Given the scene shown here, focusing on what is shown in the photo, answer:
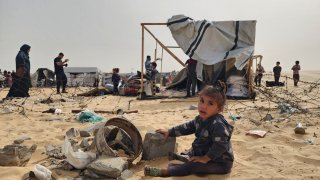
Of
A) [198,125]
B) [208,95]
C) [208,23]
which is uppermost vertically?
[208,23]

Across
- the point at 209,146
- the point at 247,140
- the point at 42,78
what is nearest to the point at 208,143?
the point at 209,146

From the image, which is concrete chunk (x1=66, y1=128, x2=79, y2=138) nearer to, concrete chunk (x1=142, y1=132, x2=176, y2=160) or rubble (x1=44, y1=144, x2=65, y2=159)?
rubble (x1=44, y1=144, x2=65, y2=159)

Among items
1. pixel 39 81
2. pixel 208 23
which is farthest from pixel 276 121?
pixel 39 81

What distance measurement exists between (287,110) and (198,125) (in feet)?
12.2

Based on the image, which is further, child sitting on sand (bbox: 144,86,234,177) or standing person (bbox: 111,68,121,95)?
standing person (bbox: 111,68,121,95)

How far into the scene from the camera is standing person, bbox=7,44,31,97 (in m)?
10.3

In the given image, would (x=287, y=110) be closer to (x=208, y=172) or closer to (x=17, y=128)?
(x=208, y=172)

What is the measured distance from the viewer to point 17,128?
17.2 ft

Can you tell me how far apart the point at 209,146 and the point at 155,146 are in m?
0.66

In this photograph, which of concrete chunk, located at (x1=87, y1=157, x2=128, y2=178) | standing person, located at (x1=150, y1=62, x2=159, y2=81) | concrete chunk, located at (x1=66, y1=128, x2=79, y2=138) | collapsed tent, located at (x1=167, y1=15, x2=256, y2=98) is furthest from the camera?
standing person, located at (x1=150, y1=62, x2=159, y2=81)

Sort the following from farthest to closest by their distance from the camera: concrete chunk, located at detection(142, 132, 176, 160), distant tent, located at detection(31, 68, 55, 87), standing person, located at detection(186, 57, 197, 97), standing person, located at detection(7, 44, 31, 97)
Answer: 1. distant tent, located at detection(31, 68, 55, 87)
2. standing person, located at detection(186, 57, 197, 97)
3. standing person, located at detection(7, 44, 31, 97)
4. concrete chunk, located at detection(142, 132, 176, 160)

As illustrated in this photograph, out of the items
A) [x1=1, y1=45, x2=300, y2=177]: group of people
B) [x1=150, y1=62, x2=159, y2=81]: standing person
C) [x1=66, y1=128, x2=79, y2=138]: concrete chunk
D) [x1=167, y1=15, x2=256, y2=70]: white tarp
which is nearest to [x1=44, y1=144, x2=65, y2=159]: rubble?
[x1=66, y1=128, x2=79, y2=138]: concrete chunk

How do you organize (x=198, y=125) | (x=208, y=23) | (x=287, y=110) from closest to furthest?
(x=198, y=125), (x=287, y=110), (x=208, y=23)

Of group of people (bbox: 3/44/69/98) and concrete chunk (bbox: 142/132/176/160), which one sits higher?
group of people (bbox: 3/44/69/98)
